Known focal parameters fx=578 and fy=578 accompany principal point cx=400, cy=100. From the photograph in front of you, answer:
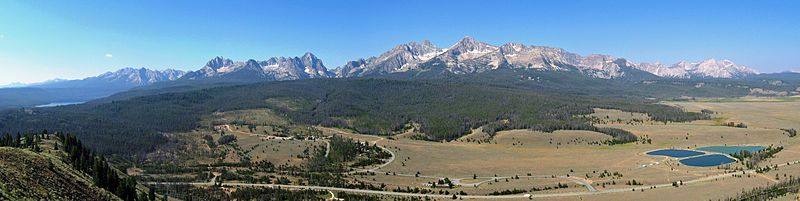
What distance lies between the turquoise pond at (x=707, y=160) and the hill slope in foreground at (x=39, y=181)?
141 m

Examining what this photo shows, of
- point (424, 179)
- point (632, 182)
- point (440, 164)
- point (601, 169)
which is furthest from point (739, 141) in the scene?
point (424, 179)

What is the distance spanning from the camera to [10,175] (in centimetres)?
5403

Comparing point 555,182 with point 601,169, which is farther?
point 601,169

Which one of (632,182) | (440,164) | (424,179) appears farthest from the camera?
(440,164)

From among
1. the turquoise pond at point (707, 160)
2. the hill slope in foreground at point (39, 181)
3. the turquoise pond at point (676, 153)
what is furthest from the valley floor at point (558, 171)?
the hill slope in foreground at point (39, 181)

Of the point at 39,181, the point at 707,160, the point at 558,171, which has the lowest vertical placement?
the point at 558,171

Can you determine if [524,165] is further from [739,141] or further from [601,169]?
[739,141]

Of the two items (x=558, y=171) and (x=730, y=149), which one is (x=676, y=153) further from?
(x=558, y=171)

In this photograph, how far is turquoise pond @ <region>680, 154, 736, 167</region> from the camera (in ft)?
501

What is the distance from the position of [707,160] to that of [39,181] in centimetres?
15880

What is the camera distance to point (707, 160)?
16012 centimetres

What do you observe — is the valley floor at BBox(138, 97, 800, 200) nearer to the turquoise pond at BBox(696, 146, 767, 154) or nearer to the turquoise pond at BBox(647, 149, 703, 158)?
the turquoise pond at BBox(647, 149, 703, 158)

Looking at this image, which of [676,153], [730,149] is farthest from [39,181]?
[730,149]

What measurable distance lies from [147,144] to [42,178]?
460 feet
